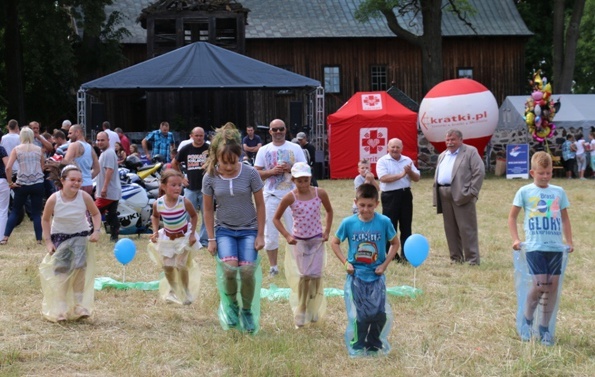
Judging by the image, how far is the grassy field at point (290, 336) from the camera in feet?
21.4

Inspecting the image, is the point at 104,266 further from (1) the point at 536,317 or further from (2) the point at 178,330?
(1) the point at 536,317

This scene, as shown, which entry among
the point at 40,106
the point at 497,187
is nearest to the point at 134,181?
the point at 497,187

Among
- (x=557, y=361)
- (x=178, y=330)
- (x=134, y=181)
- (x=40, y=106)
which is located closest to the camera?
(x=557, y=361)

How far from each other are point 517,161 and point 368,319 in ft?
83.0

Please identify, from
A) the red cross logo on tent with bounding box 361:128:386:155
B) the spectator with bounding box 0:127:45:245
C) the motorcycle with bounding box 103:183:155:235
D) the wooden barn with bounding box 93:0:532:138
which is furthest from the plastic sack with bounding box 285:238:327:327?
the wooden barn with bounding box 93:0:532:138

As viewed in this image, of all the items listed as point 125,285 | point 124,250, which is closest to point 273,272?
point 125,285

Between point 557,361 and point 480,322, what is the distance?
150 centimetres

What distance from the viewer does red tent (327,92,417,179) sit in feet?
100

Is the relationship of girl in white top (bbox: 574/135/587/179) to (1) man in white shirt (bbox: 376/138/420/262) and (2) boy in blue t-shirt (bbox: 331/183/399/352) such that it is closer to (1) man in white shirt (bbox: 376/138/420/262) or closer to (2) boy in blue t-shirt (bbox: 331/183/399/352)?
(1) man in white shirt (bbox: 376/138/420/262)

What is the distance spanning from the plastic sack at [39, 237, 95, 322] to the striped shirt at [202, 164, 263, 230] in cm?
141

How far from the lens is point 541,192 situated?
736 centimetres

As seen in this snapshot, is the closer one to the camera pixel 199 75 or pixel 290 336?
pixel 290 336

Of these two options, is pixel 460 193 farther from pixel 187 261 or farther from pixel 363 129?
pixel 363 129

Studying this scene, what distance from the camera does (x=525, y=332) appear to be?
7.29 m
